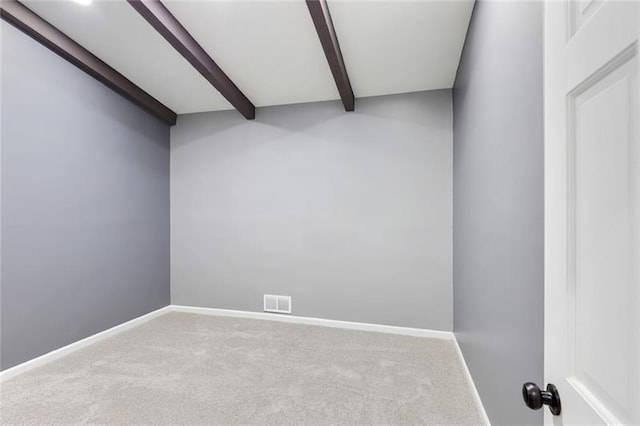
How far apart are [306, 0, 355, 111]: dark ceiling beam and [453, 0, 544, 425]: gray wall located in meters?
0.95

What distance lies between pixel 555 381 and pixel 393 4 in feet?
7.26

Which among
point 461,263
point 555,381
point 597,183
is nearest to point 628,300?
point 597,183

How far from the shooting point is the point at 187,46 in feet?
7.61

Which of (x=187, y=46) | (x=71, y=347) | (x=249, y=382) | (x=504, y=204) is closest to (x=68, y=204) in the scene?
(x=71, y=347)

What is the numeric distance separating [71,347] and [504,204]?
11.4 ft

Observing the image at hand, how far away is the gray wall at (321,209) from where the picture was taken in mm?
2904

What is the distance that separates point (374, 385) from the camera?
79.7 inches

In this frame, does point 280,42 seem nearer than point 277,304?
Yes

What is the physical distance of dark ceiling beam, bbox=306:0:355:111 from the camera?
6.15 feet

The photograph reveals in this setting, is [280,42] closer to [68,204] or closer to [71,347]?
[68,204]

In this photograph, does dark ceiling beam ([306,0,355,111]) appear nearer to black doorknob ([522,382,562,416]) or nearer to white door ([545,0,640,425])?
white door ([545,0,640,425])

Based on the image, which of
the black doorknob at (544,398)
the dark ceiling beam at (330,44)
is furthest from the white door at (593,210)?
the dark ceiling beam at (330,44)

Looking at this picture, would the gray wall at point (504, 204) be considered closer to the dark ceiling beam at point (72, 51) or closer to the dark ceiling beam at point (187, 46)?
the dark ceiling beam at point (187, 46)

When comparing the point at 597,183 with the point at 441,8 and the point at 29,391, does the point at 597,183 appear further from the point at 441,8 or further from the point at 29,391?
the point at 29,391
